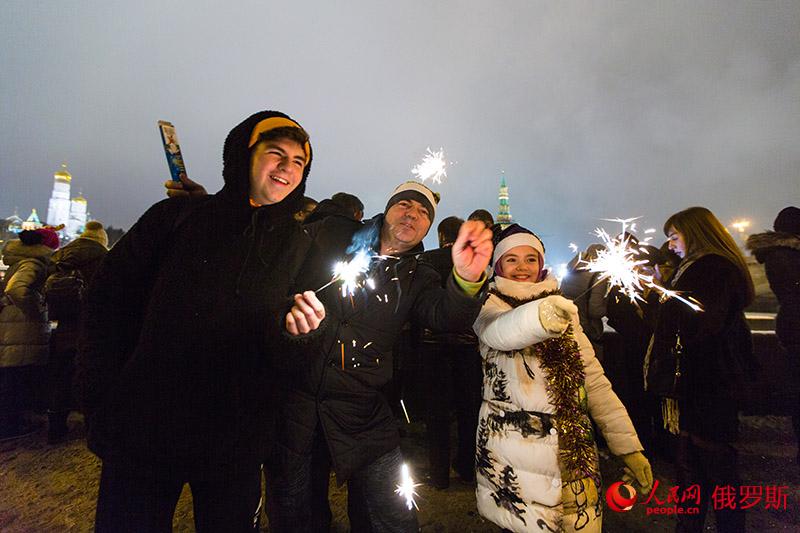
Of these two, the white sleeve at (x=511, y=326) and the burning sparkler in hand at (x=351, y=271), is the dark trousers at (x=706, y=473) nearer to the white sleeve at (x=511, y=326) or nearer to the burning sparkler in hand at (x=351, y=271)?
the white sleeve at (x=511, y=326)

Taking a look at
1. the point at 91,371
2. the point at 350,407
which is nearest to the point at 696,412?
the point at 350,407

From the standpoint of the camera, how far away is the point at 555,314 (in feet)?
7.23

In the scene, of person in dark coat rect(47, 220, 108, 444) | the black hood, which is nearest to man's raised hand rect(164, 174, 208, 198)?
the black hood

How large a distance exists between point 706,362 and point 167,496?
4.25m

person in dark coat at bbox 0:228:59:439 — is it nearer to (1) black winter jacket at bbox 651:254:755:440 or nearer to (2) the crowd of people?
(2) the crowd of people

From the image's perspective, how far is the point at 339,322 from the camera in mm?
2549

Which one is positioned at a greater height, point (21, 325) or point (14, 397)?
point (21, 325)

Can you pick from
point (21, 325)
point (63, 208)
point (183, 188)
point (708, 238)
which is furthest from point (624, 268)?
point (63, 208)

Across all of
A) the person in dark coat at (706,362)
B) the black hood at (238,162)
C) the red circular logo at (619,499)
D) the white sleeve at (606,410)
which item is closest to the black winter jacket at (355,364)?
the black hood at (238,162)

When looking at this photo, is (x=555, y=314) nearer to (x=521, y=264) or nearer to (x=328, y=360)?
(x=521, y=264)

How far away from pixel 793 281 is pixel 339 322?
20.9ft

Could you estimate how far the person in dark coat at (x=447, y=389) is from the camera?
429 centimetres

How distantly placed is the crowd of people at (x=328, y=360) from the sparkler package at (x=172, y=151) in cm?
12

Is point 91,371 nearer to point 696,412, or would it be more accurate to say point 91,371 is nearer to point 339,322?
→ point 339,322
